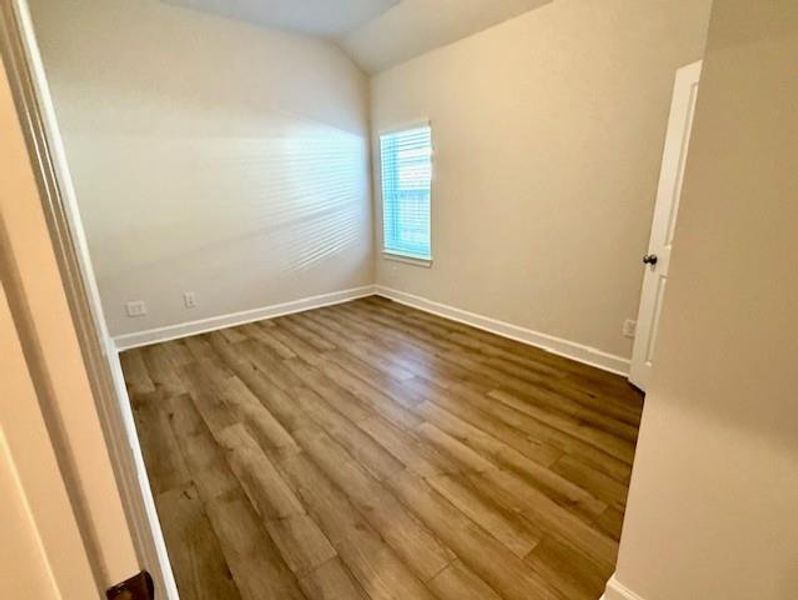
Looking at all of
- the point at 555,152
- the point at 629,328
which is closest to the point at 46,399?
the point at 629,328

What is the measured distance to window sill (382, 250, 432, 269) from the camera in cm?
412

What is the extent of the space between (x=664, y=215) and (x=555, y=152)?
0.94 metres

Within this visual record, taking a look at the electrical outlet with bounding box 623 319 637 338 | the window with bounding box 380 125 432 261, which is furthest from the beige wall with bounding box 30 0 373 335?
the electrical outlet with bounding box 623 319 637 338

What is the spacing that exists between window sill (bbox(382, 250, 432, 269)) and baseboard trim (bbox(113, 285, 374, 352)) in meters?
0.53

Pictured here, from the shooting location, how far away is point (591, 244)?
271 centimetres

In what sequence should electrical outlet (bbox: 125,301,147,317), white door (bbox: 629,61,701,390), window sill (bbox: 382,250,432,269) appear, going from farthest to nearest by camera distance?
window sill (bbox: 382,250,432,269)
electrical outlet (bbox: 125,301,147,317)
white door (bbox: 629,61,701,390)

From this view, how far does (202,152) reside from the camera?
3.43 metres

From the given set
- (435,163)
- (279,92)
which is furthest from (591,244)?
(279,92)

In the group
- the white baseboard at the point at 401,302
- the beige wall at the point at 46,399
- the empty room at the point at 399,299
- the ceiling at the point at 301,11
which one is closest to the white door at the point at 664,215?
the empty room at the point at 399,299

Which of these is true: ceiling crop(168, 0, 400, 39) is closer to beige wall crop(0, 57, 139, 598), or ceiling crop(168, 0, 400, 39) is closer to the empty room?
the empty room

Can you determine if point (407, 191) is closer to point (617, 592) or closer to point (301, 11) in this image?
point (301, 11)

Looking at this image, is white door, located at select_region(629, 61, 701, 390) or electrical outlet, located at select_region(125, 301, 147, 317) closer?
white door, located at select_region(629, 61, 701, 390)

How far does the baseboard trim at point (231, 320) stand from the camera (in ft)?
11.0

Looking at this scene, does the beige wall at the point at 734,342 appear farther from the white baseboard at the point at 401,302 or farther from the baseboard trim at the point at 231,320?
the baseboard trim at the point at 231,320
